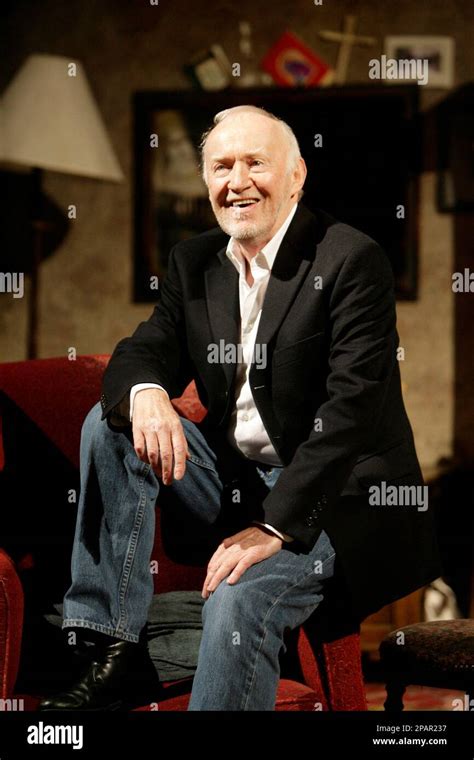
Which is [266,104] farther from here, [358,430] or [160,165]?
[358,430]

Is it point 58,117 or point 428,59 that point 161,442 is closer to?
point 58,117

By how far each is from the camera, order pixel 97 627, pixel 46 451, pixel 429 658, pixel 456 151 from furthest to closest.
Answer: pixel 456 151, pixel 46 451, pixel 429 658, pixel 97 627

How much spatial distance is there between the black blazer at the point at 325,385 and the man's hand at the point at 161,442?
96 mm

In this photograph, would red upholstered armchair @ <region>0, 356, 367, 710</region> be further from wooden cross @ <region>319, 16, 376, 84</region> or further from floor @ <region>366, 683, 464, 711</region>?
wooden cross @ <region>319, 16, 376, 84</region>

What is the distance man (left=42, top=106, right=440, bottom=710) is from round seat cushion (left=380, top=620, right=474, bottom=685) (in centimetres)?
9

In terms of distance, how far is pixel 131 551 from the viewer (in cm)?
189

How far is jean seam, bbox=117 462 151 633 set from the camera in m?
1.86

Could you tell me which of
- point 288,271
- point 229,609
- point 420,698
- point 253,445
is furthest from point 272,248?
point 420,698

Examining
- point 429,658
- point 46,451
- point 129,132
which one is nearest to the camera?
point 429,658


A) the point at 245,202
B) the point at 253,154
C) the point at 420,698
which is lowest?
the point at 420,698

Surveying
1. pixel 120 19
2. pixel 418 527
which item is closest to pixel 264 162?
pixel 418 527

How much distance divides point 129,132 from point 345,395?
2.62m

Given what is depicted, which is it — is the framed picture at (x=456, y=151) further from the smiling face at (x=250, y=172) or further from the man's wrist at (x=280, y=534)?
the man's wrist at (x=280, y=534)

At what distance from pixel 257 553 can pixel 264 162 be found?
900 mm
